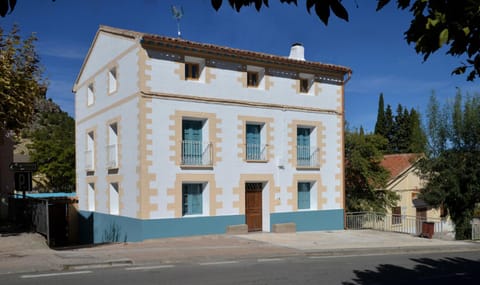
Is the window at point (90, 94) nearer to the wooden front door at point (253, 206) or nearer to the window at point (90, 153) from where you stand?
the window at point (90, 153)

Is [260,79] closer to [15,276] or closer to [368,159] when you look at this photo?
[368,159]

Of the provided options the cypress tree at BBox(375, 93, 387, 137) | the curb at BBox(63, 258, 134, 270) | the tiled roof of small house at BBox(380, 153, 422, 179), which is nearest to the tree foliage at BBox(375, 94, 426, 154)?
the cypress tree at BBox(375, 93, 387, 137)

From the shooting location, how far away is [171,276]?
31.3 feet

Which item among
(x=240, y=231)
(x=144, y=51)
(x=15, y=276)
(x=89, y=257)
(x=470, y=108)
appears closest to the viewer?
(x=15, y=276)

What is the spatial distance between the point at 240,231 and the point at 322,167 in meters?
5.10

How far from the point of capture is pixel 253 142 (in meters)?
19.2

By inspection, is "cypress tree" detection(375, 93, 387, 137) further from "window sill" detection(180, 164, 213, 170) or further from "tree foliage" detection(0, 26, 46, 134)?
"tree foliage" detection(0, 26, 46, 134)

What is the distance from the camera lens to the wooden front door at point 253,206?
744 inches

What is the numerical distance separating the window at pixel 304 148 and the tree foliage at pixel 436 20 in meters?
16.2

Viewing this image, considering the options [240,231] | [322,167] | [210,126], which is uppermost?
[210,126]

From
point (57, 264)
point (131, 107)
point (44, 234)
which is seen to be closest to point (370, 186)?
point (131, 107)

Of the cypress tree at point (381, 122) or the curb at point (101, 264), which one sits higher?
the cypress tree at point (381, 122)

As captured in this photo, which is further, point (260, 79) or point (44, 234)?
point (260, 79)

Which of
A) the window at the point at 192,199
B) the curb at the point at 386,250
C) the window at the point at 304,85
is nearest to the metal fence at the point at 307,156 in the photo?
the window at the point at 304,85
